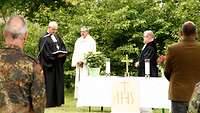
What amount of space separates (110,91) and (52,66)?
168 centimetres

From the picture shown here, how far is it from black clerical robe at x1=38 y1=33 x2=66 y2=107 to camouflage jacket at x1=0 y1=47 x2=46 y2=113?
8.64 m

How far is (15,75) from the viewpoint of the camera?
487 centimetres

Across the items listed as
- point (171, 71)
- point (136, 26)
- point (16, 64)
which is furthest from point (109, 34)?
point (16, 64)

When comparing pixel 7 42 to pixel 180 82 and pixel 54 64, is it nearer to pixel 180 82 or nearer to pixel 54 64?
pixel 180 82

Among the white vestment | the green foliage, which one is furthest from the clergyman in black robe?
the white vestment

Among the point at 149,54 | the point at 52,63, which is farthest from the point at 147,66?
the point at 52,63

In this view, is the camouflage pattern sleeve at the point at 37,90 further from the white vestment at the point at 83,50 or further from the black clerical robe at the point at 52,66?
the white vestment at the point at 83,50

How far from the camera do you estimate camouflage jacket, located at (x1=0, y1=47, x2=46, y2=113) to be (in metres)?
4.87

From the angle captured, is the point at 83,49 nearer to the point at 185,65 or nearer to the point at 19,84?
the point at 185,65

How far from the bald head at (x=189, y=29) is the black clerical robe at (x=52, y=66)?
6.84 metres

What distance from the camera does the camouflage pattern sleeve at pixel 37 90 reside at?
488 centimetres

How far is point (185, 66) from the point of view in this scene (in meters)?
7.03

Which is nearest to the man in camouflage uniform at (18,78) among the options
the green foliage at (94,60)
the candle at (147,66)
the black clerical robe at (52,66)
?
the candle at (147,66)

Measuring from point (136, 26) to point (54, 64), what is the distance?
638 cm
